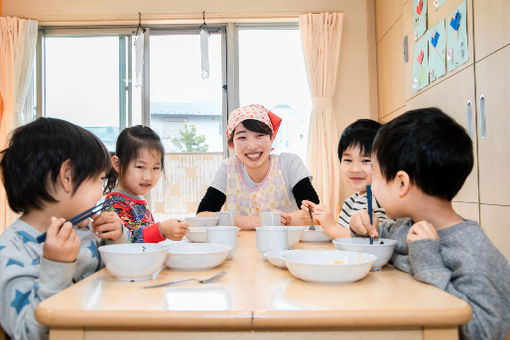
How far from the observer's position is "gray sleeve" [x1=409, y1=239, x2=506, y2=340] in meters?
0.75

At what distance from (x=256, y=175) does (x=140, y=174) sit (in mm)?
769

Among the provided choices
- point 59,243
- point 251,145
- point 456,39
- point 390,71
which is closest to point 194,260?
point 59,243

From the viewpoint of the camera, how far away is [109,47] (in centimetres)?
404

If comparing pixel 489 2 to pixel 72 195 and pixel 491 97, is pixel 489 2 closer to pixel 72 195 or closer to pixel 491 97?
pixel 491 97

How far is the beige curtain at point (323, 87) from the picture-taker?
374 cm

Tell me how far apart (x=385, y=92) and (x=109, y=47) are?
2652 mm

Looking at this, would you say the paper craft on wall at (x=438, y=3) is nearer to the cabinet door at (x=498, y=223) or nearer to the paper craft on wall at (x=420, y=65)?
the paper craft on wall at (x=420, y=65)

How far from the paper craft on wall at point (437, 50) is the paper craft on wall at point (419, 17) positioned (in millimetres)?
112

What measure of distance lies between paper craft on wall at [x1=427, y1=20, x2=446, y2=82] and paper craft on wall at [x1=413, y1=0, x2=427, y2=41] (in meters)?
0.11

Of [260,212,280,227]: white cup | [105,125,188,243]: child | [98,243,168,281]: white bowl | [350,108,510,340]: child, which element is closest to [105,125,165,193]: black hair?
[105,125,188,243]: child

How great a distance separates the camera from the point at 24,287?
0.85m

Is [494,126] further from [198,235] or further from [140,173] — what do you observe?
[140,173]

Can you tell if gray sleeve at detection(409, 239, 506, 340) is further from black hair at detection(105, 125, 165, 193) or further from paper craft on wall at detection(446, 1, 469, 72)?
paper craft on wall at detection(446, 1, 469, 72)

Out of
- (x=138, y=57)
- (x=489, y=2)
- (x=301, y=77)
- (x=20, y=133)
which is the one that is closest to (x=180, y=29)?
(x=138, y=57)
